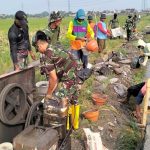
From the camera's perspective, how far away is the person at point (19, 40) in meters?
7.61

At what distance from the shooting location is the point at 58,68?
5.59m

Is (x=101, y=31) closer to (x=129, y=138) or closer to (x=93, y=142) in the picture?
(x=129, y=138)

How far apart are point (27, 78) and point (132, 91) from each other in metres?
2.55

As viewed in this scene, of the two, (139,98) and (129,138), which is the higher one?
(139,98)

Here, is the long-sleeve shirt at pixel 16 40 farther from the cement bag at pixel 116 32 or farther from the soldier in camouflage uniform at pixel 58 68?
the cement bag at pixel 116 32

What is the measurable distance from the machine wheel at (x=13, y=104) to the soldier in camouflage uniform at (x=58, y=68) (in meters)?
0.53

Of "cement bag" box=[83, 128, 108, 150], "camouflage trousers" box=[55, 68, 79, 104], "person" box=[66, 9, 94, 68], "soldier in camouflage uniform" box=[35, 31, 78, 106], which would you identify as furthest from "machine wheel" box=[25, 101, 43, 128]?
"person" box=[66, 9, 94, 68]

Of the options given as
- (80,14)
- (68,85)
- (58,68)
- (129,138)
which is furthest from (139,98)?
(80,14)

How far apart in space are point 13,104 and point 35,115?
416mm

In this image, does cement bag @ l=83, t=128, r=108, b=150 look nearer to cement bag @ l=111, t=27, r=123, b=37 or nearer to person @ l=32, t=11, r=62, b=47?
person @ l=32, t=11, r=62, b=47

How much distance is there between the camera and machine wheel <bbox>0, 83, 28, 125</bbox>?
5254mm

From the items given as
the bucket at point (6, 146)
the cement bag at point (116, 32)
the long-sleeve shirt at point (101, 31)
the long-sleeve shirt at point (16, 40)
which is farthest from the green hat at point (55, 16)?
the cement bag at point (116, 32)

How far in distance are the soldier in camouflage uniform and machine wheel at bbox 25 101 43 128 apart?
0.34 meters

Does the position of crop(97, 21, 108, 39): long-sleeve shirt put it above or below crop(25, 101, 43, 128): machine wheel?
above
